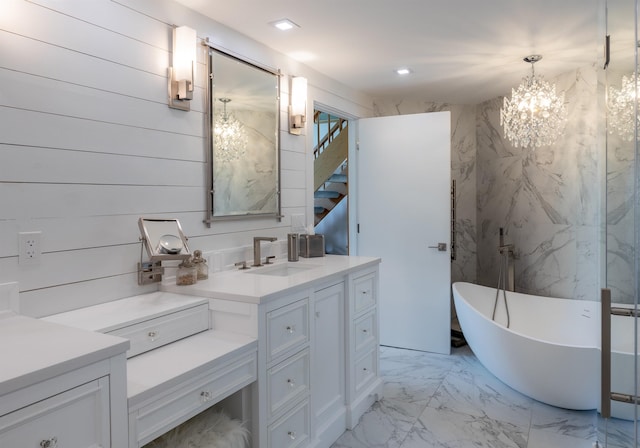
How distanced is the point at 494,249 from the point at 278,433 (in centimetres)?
339

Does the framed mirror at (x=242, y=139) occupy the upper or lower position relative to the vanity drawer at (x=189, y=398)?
upper

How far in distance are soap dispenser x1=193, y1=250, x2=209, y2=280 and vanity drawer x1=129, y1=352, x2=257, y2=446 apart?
60cm

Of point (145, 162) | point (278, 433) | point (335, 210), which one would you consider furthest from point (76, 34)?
point (335, 210)

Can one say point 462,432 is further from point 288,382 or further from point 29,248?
point 29,248

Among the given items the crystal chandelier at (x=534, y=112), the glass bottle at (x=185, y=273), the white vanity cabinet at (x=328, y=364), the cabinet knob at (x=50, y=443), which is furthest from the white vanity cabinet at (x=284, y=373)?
the crystal chandelier at (x=534, y=112)

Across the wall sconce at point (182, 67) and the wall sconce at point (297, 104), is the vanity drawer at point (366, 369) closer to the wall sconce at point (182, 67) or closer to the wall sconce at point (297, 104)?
the wall sconce at point (297, 104)

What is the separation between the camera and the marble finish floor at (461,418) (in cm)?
251

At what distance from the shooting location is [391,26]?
2.69m

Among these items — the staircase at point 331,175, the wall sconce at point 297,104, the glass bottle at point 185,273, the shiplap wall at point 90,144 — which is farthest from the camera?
the staircase at point 331,175

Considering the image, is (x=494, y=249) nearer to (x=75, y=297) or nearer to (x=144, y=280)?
(x=144, y=280)

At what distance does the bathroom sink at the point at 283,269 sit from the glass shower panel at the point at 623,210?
1.69 meters

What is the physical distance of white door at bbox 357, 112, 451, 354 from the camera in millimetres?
3932

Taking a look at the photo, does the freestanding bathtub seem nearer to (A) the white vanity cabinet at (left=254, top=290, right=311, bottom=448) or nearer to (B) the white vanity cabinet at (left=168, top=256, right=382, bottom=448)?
(B) the white vanity cabinet at (left=168, top=256, right=382, bottom=448)

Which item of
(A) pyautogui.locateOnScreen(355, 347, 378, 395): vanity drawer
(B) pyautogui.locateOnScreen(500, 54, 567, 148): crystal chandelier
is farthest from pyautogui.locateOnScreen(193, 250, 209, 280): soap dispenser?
(B) pyautogui.locateOnScreen(500, 54, 567, 148): crystal chandelier
